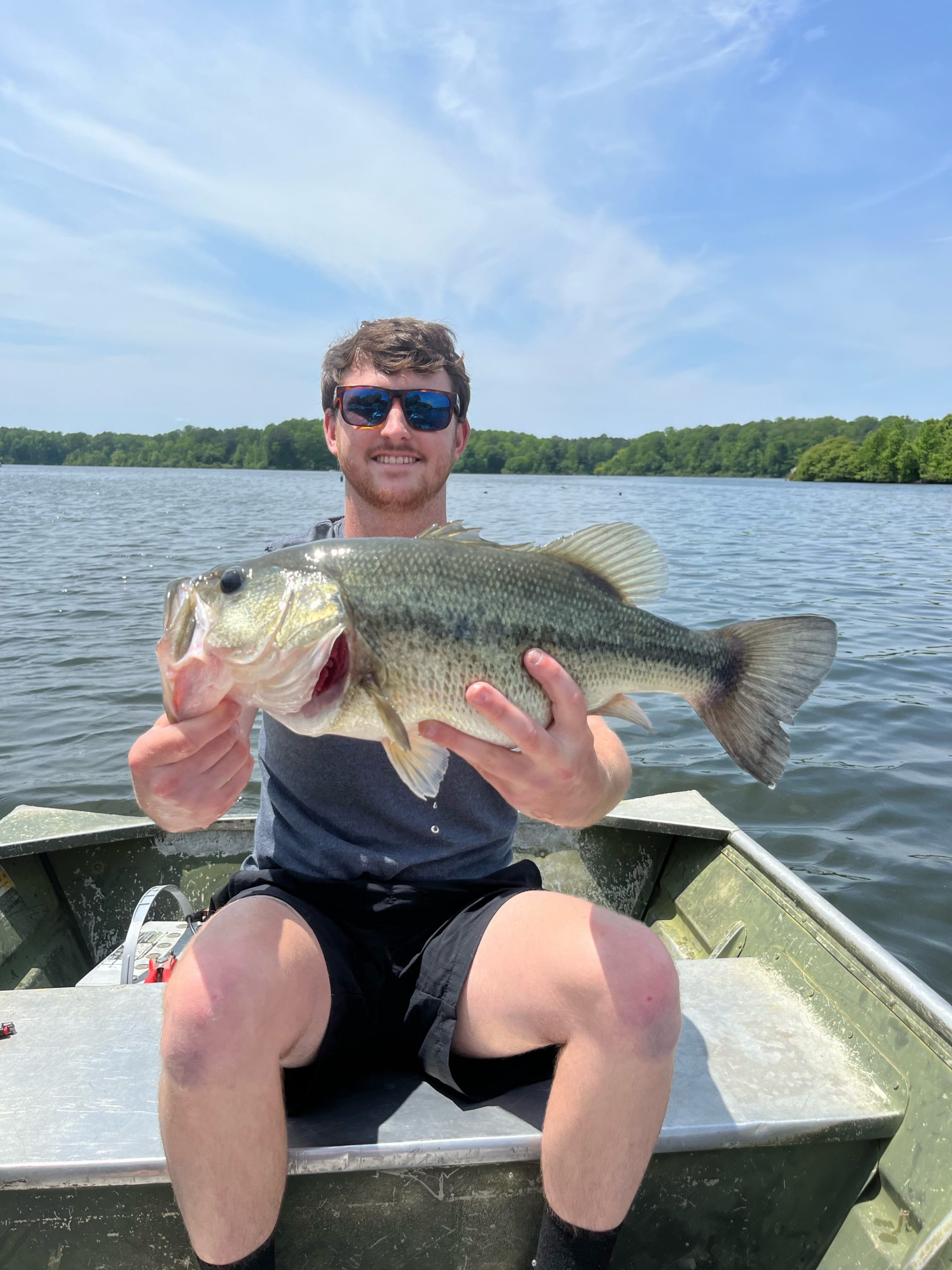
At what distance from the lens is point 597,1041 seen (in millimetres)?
2027

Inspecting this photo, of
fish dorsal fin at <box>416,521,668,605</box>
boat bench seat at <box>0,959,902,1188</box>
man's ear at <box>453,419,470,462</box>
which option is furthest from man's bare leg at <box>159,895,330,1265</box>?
man's ear at <box>453,419,470,462</box>

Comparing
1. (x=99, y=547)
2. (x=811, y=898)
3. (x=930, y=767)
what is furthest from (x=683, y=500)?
(x=811, y=898)

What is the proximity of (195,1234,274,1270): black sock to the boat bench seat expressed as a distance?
0.18m

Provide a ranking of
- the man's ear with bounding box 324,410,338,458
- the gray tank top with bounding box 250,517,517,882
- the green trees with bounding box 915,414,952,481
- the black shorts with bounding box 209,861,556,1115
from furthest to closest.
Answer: the green trees with bounding box 915,414,952,481, the man's ear with bounding box 324,410,338,458, the gray tank top with bounding box 250,517,517,882, the black shorts with bounding box 209,861,556,1115

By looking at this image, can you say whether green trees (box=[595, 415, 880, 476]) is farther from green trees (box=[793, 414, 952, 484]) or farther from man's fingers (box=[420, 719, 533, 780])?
man's fingers (box=[420, 719, 533, 780])

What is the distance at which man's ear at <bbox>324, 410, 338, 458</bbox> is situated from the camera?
351 cm

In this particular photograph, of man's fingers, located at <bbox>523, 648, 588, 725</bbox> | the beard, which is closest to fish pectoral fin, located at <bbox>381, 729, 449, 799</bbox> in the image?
man's fingers, located at <bbox>523, 648, 588, 725</bbox>

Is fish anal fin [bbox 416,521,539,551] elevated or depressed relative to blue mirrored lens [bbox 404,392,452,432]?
depressed

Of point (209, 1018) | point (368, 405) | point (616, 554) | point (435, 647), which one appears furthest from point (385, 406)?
point (209, 1018)

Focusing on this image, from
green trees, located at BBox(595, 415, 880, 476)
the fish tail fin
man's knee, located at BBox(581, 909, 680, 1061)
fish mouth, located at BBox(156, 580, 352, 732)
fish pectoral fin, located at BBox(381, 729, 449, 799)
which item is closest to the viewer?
man's knee, located at BBox(581, 909, 680, 1061)

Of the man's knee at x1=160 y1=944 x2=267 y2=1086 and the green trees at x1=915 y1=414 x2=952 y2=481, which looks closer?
the man's knee at x1=160 y1=944 x2=267 y2=1086

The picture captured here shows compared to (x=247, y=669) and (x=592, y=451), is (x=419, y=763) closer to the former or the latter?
(x=247, y=669)

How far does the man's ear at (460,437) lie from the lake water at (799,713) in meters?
4.22

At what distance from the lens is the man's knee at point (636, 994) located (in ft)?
6.62
